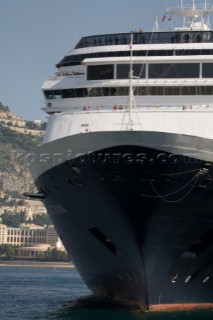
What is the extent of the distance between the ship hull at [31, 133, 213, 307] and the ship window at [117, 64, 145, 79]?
5.60 m

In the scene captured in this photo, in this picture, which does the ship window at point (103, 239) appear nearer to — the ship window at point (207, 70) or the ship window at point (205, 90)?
the ship window at point (205, 90)

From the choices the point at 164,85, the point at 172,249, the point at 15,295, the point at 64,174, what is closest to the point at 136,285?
the point at 172,249

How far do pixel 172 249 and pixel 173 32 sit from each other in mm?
11027

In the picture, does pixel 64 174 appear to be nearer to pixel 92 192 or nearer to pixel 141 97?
pixel 92 192

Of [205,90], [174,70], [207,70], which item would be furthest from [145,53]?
[205,90]

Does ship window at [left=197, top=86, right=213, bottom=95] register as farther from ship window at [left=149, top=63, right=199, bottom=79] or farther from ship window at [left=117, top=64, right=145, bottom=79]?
ship window at [left=117, top=64, right=145, bottom=79]

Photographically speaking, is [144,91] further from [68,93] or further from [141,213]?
[141,213]

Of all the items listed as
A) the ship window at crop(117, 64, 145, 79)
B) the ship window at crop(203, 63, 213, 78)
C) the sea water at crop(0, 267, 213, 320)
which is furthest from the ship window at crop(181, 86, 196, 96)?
the sea water at crop(0, 267, 213, 320)

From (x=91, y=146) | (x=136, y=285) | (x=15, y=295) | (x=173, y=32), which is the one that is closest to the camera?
(x=91, y=146)

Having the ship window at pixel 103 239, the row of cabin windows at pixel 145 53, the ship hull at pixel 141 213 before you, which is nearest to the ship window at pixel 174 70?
the row of cabin windows at pixel 145 53

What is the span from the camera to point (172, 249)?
44750mm

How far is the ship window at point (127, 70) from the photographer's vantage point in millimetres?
47688

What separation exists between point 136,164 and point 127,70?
24.7 feet

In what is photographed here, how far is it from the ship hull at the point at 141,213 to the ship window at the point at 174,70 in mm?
6696
